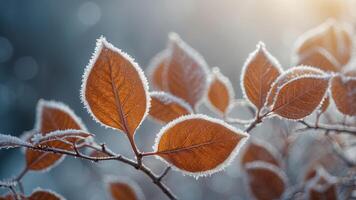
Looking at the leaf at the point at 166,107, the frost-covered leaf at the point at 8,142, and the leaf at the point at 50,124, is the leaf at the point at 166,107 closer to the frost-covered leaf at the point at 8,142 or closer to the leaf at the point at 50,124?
the leaf at the point at 50,124

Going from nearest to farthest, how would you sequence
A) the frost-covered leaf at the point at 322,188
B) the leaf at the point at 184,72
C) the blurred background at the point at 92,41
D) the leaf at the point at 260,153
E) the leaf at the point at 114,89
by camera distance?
the leaf at the point at 114,89 < the leaf at the point at 184,72 < the frost-covered leaf at the point at 322,188 < the leaf at the point at 260,153 < the blurred background at the point at 92,41

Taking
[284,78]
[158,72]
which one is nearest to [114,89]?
[284,78]

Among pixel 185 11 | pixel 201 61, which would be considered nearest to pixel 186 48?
pixel 201 61

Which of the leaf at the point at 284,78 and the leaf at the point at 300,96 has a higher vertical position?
the leaf at the point at 284,78

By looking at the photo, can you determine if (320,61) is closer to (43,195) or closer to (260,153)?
(260,153)

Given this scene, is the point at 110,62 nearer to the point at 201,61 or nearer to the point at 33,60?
the point at 201,61

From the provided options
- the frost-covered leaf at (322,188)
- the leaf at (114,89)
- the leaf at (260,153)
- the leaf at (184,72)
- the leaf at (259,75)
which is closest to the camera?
the leaf at (114,89)

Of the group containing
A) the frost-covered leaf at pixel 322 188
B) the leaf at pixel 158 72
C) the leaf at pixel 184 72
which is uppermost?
the leaf at pixel 158 72

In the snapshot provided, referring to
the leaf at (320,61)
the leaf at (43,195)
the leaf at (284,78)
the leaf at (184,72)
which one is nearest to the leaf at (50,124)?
the leaf at (43,195)

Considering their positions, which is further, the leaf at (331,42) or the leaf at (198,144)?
the leaf at (331,42)
